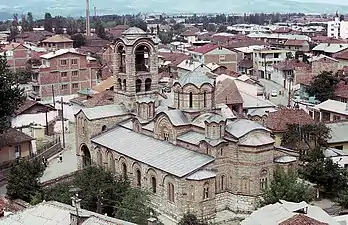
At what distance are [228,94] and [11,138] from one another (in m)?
15.6

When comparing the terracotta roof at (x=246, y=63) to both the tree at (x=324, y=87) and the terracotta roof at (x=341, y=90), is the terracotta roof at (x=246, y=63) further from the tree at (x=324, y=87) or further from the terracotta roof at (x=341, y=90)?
the terracotta roof at (x=341, y=90)

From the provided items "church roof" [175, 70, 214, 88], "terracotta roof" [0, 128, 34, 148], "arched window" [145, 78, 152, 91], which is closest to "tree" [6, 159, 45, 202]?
"terracotta roof" [0, 128, 34, 148]

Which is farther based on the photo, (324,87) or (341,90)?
(324,87)

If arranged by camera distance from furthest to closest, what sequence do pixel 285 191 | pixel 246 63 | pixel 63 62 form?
1. pixel 246 63
2. pixel 63 62
3. pixel 285 191

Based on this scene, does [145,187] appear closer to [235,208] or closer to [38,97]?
[235,208]

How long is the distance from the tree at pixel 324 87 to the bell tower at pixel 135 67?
60.8 feet

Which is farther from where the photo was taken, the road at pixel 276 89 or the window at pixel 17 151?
the road at pixel 276 89

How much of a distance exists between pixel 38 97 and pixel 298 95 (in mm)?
24008

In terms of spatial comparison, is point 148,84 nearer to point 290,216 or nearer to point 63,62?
point 290,216

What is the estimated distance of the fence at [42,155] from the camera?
31881mm

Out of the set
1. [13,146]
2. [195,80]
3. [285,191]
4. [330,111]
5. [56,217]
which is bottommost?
[13,146]

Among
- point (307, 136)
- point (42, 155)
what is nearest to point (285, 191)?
point (307, 136)

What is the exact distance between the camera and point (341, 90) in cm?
4597

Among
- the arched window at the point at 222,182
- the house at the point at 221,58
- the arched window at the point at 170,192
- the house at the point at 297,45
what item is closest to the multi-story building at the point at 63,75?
the house at the point at 221,58
